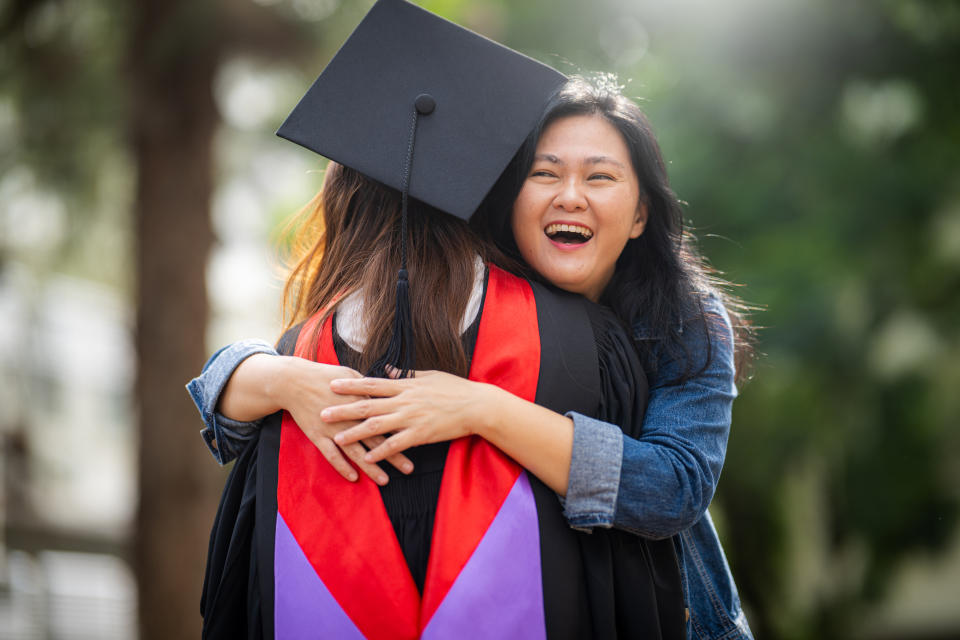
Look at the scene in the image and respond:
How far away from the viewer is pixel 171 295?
16.5ft

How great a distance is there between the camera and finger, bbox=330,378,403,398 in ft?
5.19

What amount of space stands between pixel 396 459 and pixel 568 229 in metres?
0.63

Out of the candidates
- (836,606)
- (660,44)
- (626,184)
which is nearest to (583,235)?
(626,184)

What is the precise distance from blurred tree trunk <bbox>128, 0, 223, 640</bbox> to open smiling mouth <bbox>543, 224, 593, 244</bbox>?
370 cm

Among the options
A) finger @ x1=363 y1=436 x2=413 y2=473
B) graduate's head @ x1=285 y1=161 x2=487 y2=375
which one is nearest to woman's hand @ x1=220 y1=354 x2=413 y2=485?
finger @ x1=363 y1=436 x2=413 y2=473

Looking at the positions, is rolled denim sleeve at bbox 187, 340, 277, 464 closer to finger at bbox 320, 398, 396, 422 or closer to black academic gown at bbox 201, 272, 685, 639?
black academic gown at bbox 201, 272, 685, 639

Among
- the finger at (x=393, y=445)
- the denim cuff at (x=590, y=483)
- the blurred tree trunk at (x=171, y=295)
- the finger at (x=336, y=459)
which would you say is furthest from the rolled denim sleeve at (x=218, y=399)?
the blurred tree trunk at (x=171, y=295)

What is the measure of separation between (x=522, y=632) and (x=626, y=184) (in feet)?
3.20

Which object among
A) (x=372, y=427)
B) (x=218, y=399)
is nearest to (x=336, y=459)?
(x=372, y=427)

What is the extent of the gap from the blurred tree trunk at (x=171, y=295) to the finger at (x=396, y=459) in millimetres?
3707

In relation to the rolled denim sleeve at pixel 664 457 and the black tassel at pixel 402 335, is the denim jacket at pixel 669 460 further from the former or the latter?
the black tassel at pixel 402 335

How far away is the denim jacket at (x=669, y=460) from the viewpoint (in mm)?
1572

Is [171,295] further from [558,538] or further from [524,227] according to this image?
[558,538]

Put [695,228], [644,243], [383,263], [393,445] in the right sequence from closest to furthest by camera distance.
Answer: [393,445] → [383,263] → [644,243] → [695,228]
